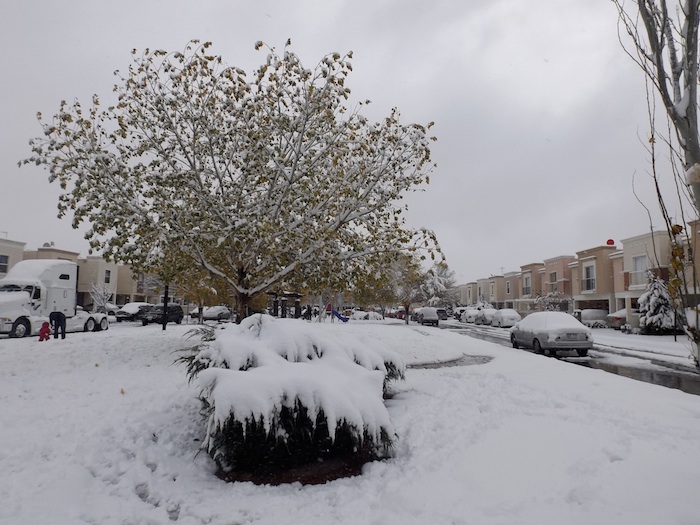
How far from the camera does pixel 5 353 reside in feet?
33.4

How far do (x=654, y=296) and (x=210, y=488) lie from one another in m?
27.7

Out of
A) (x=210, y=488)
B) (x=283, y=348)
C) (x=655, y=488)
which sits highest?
(x=283, y=348)

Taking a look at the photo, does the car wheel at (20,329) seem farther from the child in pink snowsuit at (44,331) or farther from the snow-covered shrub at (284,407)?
the snow-covered shrub at (284,407)

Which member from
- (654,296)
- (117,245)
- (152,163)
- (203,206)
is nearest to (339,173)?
(203,206)

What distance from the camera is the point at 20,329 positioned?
1742 centimetres

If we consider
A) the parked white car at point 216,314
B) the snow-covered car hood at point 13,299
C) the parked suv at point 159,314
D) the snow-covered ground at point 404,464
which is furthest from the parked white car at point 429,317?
the snow-covered ground at point 404,464

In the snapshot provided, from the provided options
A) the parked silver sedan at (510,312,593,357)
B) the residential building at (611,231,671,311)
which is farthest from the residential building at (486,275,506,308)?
the parked silver sedan at (510,312,593,357)

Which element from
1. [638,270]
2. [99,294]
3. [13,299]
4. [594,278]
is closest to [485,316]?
[594,278]

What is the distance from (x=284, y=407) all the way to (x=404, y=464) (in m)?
1.37

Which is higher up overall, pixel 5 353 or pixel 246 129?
pixel 246 129

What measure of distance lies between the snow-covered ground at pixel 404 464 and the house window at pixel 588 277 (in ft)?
116

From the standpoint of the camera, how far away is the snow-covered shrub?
4535 mm

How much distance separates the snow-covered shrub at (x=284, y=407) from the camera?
4535 millimetres

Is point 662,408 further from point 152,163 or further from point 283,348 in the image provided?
point 152,163
